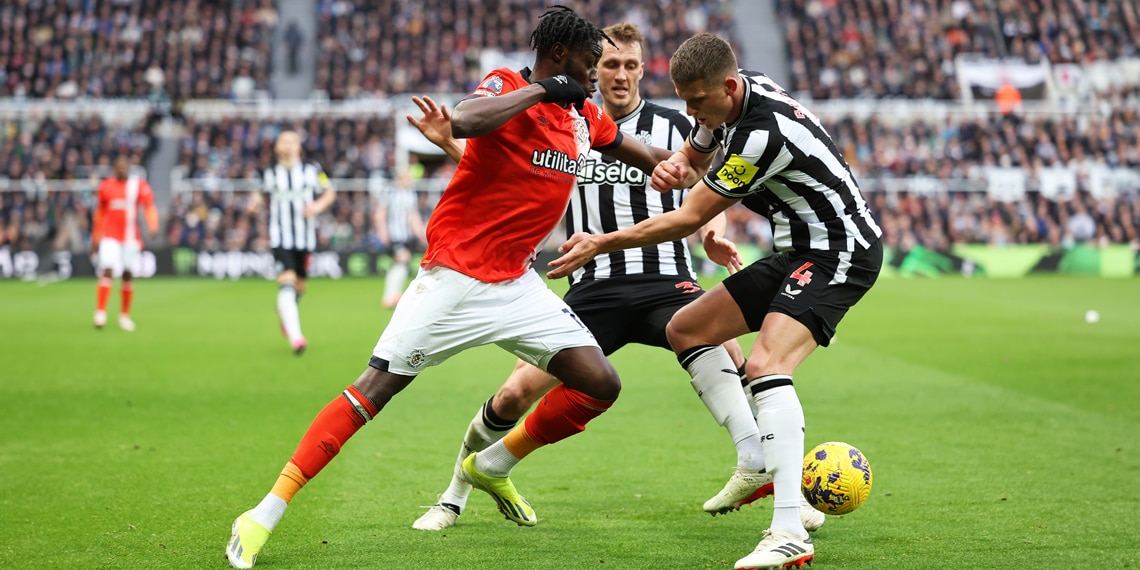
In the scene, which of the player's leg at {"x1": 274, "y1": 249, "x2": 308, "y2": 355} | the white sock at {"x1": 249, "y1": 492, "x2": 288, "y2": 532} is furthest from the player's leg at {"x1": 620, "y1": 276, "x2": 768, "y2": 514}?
the player's leg at {"x1": 274, "y1": 249, "x2": 308, "y2": 355}

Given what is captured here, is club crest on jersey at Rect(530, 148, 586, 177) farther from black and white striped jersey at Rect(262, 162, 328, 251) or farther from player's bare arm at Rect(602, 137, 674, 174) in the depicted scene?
black and white striped jersey at Rect(262, 162, 328, 251)

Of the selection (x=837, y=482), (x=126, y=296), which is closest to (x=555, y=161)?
(x=837, y=482)

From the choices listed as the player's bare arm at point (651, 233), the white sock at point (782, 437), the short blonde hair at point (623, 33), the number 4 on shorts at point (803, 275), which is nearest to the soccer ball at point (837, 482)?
the white sock at point (782, 437)

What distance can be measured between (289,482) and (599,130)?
222cm

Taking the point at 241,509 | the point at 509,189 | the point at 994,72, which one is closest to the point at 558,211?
the point at 509,189

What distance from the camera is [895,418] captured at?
864 centimetres

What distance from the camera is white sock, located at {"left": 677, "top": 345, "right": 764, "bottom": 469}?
568 centimetres

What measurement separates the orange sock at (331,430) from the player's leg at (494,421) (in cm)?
87

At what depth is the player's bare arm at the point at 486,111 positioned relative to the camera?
4.59 metres

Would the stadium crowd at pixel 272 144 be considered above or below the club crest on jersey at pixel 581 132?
below

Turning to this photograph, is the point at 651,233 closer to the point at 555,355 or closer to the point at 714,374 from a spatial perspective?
the point at 555,355

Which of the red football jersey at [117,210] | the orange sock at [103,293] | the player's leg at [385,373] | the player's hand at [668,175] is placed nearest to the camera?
the player's leg at [385,373]

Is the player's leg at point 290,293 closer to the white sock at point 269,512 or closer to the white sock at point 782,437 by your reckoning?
the white sock at point 269,512

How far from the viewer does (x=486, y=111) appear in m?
4.62
